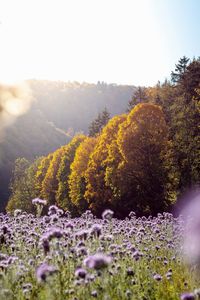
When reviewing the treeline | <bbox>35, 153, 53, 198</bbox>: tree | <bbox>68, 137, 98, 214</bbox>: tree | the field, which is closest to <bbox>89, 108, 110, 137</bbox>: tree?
<bbox>35, 153, 53, 198</bbox>: tree

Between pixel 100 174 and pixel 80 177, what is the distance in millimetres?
5106

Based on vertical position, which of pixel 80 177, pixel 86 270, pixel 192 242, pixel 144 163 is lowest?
pixel 80 177

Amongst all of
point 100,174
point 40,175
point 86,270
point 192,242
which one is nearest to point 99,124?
point 40,175

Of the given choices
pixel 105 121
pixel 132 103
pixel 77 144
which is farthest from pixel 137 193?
pixel 105 121

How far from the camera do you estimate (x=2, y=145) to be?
175750mm

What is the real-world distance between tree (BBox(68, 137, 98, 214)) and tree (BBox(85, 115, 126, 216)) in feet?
5.41

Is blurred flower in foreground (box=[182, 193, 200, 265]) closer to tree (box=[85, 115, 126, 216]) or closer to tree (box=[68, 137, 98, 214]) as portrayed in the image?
tree (box=[85, 115, 126, 216])

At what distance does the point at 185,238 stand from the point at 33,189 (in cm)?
6167

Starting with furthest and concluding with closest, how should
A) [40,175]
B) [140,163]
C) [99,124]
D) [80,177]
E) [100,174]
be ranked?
[99,124], [40,175], [80,177], [100,174], [140,163]

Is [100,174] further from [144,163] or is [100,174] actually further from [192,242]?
[192,242]

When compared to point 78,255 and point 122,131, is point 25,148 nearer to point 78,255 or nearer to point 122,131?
point 122,131

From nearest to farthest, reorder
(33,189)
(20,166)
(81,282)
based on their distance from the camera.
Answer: (81,282) → (33,189) → (20,166)

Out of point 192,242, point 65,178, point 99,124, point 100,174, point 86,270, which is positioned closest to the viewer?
point 86,270

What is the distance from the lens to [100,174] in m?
43.8
